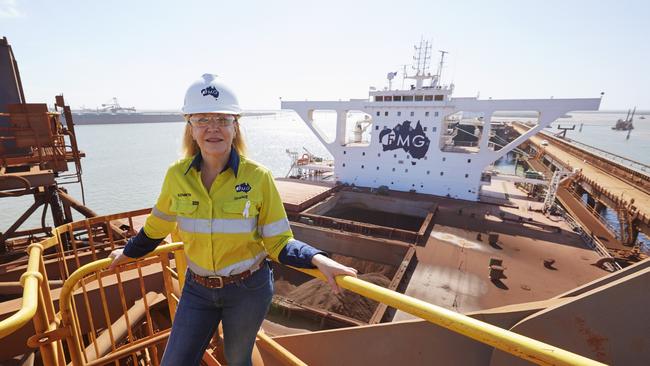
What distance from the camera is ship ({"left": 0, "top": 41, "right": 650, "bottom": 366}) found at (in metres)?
2.16

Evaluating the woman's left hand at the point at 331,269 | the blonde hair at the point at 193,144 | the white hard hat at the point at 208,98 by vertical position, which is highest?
the white hard hat at the point at 208,98

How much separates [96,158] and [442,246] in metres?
55.2

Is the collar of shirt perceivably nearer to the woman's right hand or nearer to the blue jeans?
the blue jeans

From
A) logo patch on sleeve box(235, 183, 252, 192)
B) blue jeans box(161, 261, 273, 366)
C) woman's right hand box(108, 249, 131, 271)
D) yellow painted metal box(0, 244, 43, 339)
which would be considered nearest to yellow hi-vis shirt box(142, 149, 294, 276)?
logo patch on sleeve box(235, 183, 252, 192)

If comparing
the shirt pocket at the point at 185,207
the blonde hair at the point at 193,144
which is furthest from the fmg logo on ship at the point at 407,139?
the shirt pocket at the point at 185,207

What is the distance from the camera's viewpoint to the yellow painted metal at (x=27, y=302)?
1.46 metres

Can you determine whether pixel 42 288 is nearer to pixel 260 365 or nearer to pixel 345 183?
pixel 260 365

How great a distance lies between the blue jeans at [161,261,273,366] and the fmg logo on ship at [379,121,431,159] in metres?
18.0

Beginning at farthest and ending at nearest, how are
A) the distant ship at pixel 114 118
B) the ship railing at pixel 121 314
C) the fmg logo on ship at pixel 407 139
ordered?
1. the distant ship at pixel 114 118
2. the fmg logo on ship at pixel 407 139
3. the ship railing at pixel 121 314

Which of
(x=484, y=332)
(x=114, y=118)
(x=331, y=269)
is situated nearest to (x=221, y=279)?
(x=331, y=269)

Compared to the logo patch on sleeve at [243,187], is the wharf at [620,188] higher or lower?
lower

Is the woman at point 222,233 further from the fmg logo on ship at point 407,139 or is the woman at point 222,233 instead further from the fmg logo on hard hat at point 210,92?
→ the fmg logo on ship at point 407,139

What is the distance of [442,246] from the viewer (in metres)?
12.1

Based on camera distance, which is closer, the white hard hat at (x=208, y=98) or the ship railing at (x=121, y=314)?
the ship railing at (x=121, y=314)
